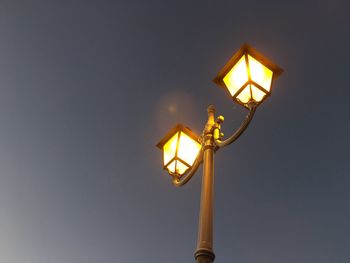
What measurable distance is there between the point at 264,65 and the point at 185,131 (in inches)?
61.3

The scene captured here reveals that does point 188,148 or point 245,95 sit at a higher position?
point 245,95

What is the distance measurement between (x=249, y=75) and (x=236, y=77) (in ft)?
0.78

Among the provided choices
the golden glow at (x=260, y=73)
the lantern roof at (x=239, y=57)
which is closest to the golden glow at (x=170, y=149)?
the lantern roof at (x=239, y=57)

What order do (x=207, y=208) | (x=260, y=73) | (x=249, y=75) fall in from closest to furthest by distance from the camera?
(x=207, y=208)
(x=249, y=75)
(x=260, y=73)

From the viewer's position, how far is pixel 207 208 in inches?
193

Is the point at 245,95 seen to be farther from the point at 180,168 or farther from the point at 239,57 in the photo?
the point at 180,168

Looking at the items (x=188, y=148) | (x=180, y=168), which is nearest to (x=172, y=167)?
(x=180, y=168)

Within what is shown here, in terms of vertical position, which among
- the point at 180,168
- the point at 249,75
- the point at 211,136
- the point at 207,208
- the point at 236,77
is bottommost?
the point at 207,208

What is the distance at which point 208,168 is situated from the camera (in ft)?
17.7

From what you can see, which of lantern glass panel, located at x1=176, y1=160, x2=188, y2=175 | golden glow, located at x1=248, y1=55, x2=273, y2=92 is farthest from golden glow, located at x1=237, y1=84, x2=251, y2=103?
lantern glass panel, located at x1=176, y1=160, x2=188, y2=175

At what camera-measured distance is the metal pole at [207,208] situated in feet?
14.5

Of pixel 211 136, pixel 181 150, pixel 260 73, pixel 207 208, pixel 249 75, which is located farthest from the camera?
pixel 181 150

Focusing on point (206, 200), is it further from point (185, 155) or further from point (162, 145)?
point (162, 145)

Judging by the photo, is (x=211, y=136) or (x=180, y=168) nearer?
(x=211, y=136)
